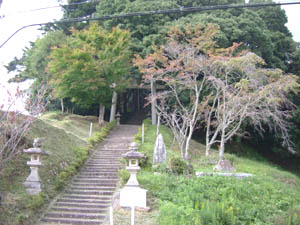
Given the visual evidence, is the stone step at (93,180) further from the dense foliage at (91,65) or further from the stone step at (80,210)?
the dense foliage at (91,65)

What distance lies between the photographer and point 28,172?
10.1 metres

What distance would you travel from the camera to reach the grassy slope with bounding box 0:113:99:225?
8.10 m

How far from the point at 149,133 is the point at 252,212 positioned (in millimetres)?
12022

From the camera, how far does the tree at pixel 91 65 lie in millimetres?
17938

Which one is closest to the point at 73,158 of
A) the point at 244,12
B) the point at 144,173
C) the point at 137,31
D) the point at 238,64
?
the point at 144,173

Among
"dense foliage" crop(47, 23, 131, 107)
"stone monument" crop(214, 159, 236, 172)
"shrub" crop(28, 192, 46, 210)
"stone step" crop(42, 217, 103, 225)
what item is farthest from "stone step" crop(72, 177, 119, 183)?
"dense foliage" crop(47, 23, 131, 107)

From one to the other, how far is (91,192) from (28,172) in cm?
224

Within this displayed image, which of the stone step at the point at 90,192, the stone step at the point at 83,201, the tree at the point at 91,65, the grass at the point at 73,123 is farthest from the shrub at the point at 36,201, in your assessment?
the tree at the point at 91,65

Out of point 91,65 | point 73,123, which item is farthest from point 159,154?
point 73,123

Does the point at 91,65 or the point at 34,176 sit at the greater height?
the point at 91,65

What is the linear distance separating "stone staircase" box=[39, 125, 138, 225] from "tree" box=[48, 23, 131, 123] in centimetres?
447

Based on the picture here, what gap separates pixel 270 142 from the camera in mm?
22125

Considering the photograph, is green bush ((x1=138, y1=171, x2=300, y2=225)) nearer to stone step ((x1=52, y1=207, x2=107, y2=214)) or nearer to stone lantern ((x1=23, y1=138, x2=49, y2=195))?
stone step ((x1=52, y1=207, x2=107, y2=214))

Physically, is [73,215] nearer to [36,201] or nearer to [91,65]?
[36,201]
